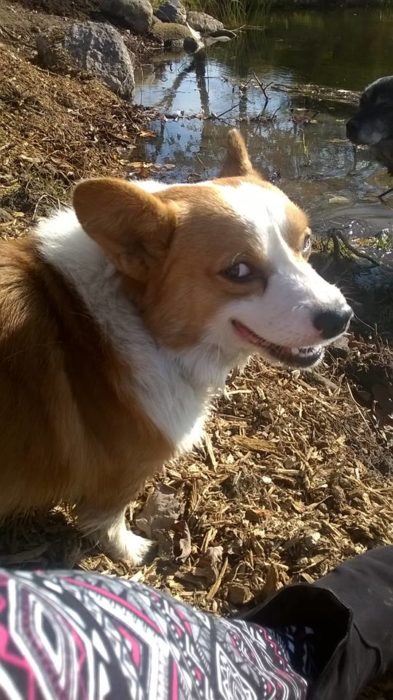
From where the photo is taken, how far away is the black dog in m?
5.80

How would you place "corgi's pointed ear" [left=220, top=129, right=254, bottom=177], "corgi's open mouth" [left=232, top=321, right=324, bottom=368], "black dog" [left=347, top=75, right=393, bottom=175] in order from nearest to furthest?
"corgi's open mouth" [left=232, top=321, right=324, bottom=368] → "corgi's pointed ear" [left=220, top=129, right=254, bottom=177] → "black dog" [left=347, top=75, right=393, bottom=175]

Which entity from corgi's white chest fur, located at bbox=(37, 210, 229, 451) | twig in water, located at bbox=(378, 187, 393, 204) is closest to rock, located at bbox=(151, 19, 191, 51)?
twig in water, located at bbox=(378, 187, 393, 204)

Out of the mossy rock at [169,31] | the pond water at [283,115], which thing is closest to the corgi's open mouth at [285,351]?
the pond water at [283,115]

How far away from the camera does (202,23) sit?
1261 cm

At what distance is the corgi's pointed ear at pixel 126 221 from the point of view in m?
1.76

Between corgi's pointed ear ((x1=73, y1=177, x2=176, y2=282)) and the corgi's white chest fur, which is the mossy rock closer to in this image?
the corgi's white chest fur

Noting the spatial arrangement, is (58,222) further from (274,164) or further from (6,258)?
(274,164)

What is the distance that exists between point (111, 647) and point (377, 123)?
560 cm

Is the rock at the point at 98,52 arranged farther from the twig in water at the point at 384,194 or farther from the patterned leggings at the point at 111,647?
the patterned leggings at the point at 111,647

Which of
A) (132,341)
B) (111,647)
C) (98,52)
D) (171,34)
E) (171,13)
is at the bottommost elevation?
(111,647)

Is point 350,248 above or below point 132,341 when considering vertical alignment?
below

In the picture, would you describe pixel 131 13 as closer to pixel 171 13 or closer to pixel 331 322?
pixel 171 13

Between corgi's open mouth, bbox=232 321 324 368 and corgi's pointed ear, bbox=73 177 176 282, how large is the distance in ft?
1.11

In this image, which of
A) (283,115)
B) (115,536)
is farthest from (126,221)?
(283,115)
